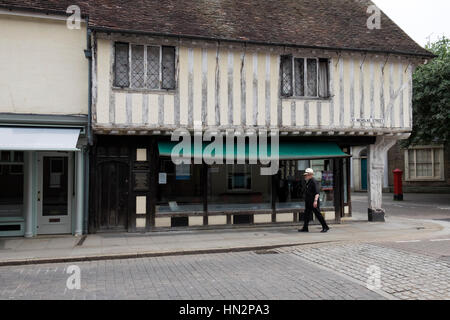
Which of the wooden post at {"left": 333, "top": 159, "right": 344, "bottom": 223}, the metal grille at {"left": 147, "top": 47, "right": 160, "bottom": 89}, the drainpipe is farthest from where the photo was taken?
the wooden post at {"left": 333, "top": 159, "right": 344, "bottom": 223}

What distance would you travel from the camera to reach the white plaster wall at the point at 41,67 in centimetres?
1020

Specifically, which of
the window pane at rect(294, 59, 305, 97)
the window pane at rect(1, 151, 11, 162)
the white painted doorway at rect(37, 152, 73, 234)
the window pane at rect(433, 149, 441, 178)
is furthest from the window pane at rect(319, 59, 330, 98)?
the window pane at rect(433, 149, 441, 178)

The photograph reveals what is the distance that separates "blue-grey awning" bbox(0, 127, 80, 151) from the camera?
8.81 m

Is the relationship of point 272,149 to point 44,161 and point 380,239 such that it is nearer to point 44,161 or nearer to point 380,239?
point 380,239

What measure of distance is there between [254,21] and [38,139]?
6.71m

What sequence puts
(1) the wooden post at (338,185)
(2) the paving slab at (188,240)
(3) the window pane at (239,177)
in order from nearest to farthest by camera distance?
1. (2) the paving slab at (188,240)
2. (3) the window pane at (239,177)
3. (1) the wooden post at (338,185)

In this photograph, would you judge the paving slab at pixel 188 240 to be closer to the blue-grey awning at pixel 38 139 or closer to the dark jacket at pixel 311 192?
the dark jacket at pixel 311 192

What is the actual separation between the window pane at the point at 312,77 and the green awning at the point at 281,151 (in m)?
1.46

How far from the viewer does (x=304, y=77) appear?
38.2ft

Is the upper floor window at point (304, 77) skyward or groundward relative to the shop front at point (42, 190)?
skyward

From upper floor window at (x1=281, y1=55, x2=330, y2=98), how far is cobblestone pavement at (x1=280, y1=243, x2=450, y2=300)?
15.0 feet

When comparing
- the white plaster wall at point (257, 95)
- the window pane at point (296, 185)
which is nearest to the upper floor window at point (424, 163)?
the white plaster wall at point (257, 95)

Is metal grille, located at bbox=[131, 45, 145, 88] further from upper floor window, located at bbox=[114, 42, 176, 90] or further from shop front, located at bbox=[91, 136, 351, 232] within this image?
shop front, located at bbox=[91, 136, 351, 232]

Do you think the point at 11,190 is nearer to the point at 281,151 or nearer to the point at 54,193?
the point at 54,193
